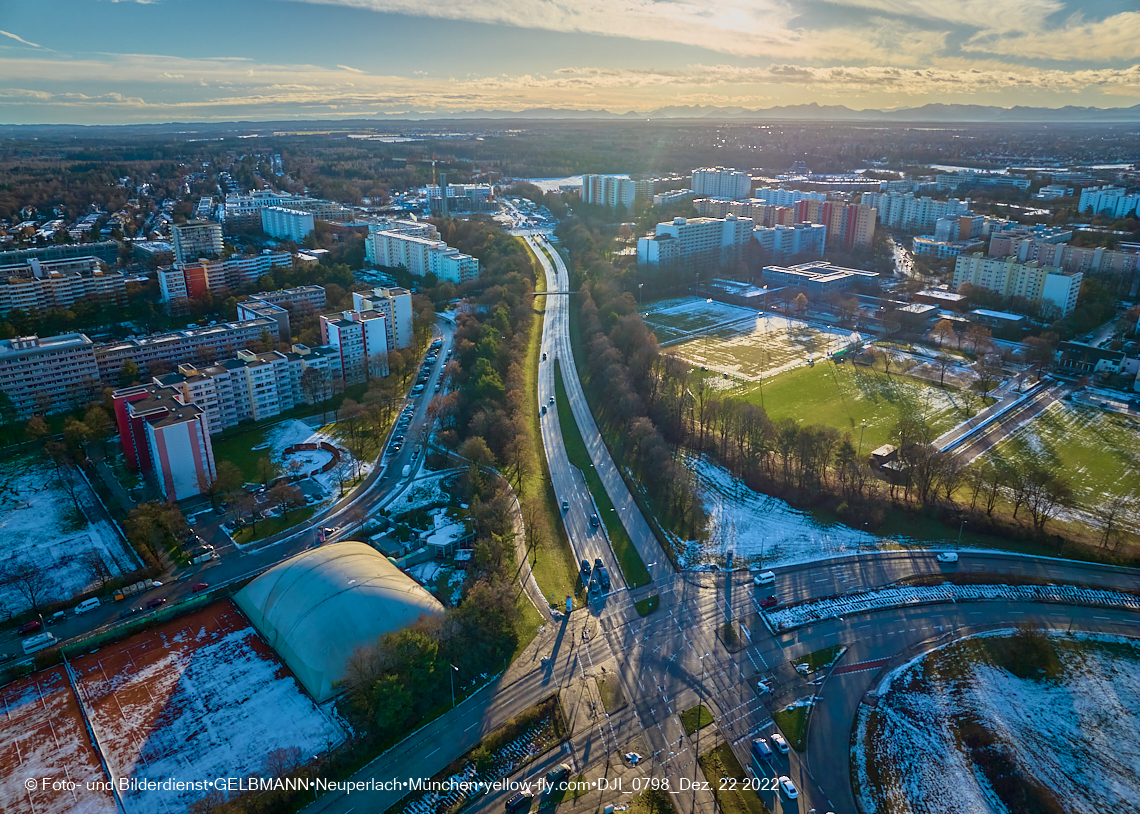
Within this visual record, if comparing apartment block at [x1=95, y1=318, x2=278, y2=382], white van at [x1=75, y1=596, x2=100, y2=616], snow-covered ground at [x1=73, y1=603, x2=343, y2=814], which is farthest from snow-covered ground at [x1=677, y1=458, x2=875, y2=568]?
apartment block at [x1=95, y1=318, x2=278, y2=382]

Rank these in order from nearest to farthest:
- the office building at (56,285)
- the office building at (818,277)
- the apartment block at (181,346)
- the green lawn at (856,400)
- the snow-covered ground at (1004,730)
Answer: the snow-covered ground at (1004,730) → the green lawn at (856,400) → the apartment block at (181,346) → the office building at (56,285) → the office building at (818,277)

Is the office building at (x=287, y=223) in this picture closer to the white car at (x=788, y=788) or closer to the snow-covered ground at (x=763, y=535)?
the snow-covered ground at (x=763, y=535)

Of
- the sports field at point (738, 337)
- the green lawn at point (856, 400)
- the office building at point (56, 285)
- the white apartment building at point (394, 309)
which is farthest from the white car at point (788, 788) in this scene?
the office building at point (56, 285)

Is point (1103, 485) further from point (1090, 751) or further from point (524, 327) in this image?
point (524, 327)

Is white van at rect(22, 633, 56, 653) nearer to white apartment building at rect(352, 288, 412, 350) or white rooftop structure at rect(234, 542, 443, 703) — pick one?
white rooftop structure at rect(234, 542, 443, 703)

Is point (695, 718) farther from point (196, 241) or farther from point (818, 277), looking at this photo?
point (196, 241)

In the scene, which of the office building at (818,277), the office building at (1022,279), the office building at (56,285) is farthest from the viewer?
the office building at (818,277)

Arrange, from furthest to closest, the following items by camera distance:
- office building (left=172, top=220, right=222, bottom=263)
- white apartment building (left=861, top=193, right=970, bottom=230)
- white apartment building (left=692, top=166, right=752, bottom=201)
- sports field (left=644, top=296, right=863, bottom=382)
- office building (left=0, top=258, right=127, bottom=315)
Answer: white apartment building (left=692, top=166, right=752, bottom=201), white apartment building (left=861, top=193, right=970, bottom=230), office building (left=172, top=220, right=222, bottom=263), office building (left=0, top=258, right=127, bottom=315), sports field (left=644, top=296, right=863, bottom=382)

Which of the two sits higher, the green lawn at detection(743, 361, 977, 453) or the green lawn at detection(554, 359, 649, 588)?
the green lawn at detection(743, 361, 977, 453)

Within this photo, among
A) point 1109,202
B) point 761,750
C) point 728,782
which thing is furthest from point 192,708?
point 1109,202
